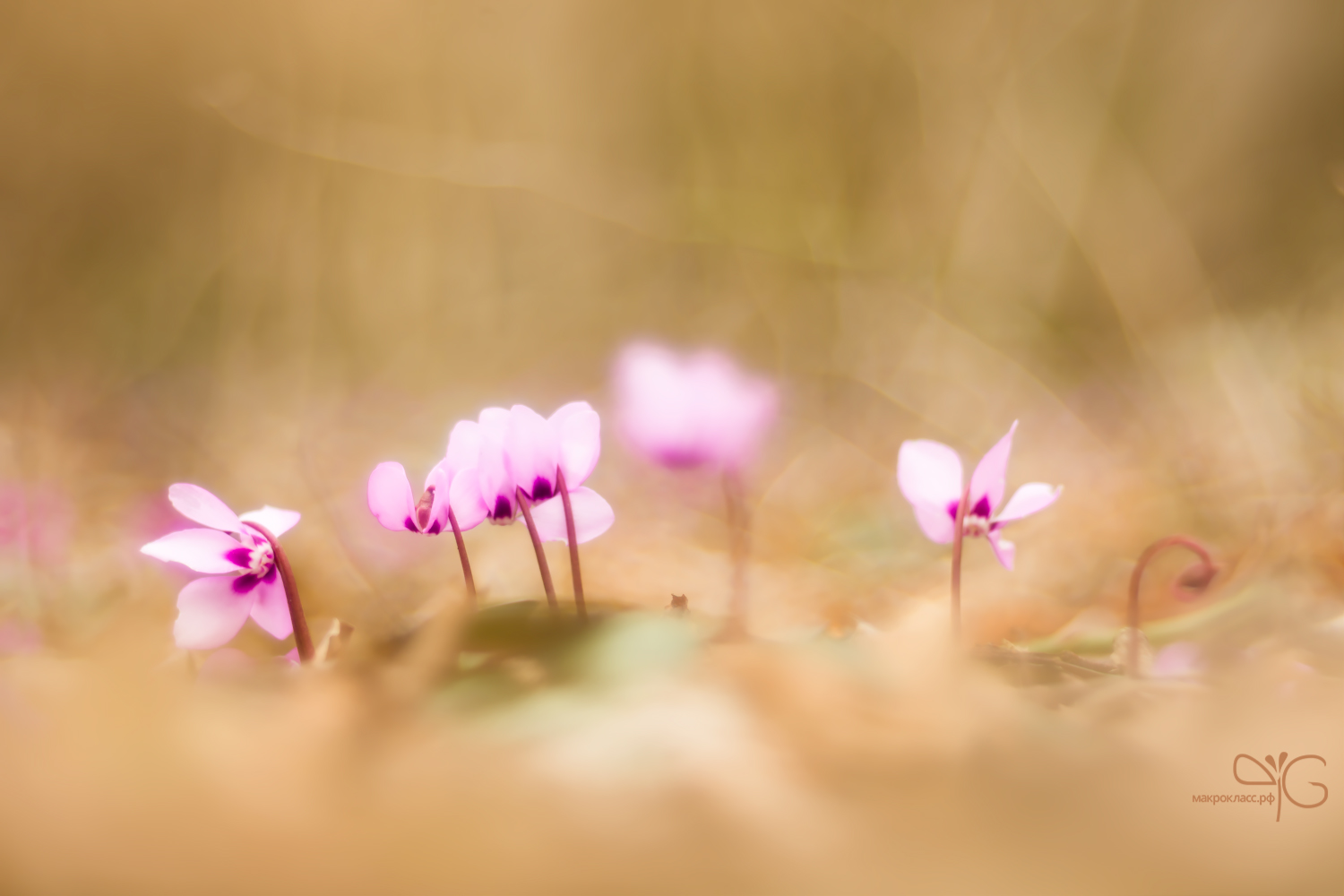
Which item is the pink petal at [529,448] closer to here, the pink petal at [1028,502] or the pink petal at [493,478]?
the pink petal at [493,478]

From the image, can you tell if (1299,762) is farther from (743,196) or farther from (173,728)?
(743,196)

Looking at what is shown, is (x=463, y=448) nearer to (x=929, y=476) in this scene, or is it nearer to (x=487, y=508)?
(x=487, y=508)

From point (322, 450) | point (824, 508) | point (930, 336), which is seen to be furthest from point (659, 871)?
point (930, 336)

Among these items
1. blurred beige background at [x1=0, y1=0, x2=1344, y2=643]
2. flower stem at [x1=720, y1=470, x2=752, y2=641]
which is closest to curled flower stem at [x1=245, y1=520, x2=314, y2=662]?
flower stem at [x1=720, y1=470, x2=752, y2=641]

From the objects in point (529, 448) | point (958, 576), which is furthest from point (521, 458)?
point (958, 576)

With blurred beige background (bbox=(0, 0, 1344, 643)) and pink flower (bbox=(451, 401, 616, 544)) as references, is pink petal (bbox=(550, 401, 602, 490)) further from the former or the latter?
blurred beige background (bbox=(0, 0, 1344, 643))

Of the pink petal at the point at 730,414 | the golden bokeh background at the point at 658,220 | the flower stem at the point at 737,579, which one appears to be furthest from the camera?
the golden bokeh background at the point at 658,220

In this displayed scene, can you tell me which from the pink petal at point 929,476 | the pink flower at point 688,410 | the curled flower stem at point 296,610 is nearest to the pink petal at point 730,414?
the pink flower at point 688,410
